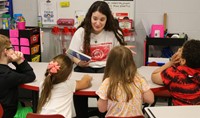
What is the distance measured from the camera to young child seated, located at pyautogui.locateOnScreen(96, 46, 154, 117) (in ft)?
6.29

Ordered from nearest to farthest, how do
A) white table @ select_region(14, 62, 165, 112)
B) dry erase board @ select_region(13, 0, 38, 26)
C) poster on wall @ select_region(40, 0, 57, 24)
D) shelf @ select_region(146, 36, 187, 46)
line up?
white table @ select_region(14, 62, 165, 112)
shelf @ select_region(146, 36, 187, 46)
poster on wall @ select_region(40, 0, 57, 24)
dry erase board @ select_region(13, 0, 38, 26)

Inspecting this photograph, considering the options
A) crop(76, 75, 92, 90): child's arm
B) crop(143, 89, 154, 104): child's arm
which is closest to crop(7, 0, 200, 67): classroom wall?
crop(76, 75, 92, 90): child's arm

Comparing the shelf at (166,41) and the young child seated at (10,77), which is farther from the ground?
the shelf at (166,41)

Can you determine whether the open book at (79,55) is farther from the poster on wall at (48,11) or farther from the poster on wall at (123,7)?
the poster on wall at (48,11)

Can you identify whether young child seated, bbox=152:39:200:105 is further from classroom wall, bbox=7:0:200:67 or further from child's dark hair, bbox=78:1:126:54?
classroom wall, bbox=7:0:200:67

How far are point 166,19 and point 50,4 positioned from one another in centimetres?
170

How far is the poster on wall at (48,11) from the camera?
4.38 meters

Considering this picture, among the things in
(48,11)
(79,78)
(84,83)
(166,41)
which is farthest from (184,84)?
(48,11)

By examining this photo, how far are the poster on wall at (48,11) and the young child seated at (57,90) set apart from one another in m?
2.42

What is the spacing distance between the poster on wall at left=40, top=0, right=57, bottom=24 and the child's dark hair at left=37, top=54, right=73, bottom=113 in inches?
95.3

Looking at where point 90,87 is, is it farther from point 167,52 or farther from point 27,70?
point 167,52

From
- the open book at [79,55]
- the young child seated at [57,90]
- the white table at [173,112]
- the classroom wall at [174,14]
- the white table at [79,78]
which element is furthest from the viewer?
the classroom wall at [174,14]

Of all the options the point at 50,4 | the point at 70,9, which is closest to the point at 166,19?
the point at 70,9

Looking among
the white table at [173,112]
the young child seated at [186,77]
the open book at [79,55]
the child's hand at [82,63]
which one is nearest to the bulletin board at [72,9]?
the child's hand at [82,63]
